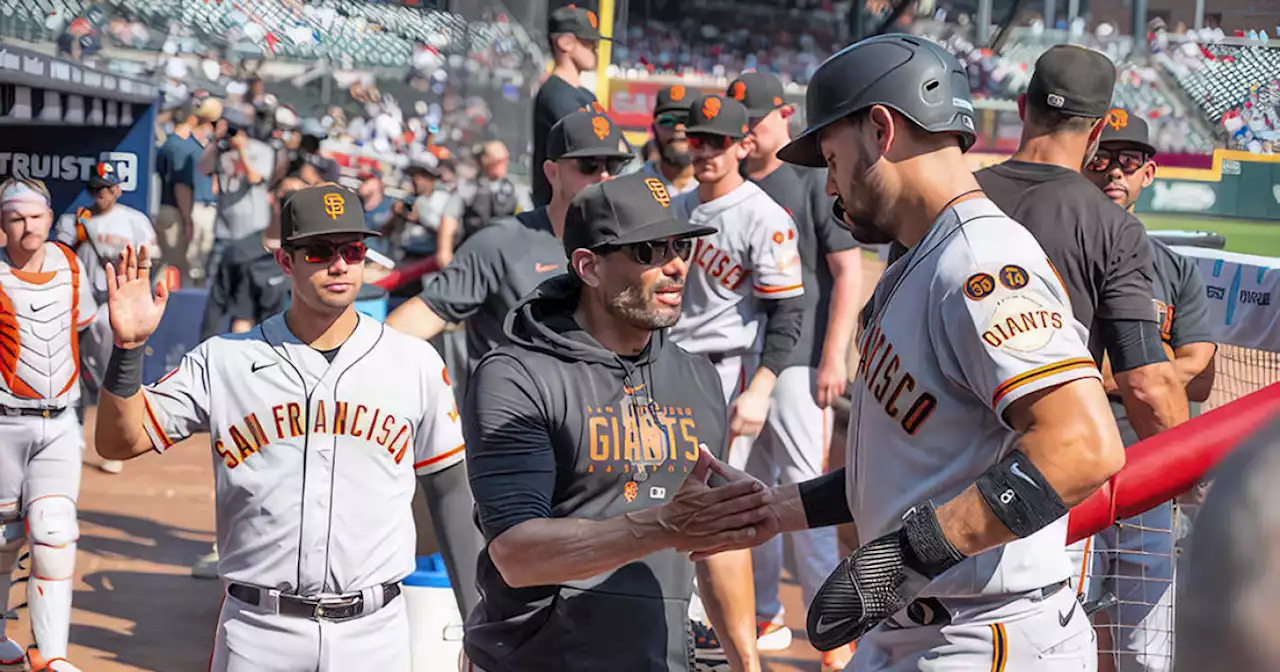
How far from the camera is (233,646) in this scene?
4238mm

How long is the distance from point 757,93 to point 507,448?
4.14m

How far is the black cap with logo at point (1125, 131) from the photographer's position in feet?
17.3

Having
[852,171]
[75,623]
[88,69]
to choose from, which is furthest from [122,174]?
[852,171]

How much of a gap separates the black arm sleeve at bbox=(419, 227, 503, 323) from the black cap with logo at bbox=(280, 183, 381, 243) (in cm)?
138

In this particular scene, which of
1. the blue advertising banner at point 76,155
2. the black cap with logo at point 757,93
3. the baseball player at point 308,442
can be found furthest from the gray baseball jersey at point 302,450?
the blue advertising banner at point 76,155

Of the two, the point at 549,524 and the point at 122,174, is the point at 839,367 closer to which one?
the point at 549,524

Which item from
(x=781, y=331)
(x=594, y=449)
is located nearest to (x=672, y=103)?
(x=781, y=331)

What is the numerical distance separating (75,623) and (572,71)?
12.9 ft

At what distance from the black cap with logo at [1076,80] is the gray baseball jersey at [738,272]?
2.31 metres

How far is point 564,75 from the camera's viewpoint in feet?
26.1

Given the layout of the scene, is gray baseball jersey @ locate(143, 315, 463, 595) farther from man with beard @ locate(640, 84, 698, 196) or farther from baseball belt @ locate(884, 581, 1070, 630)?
man with beard @ locate(640, 84, 698, 196)

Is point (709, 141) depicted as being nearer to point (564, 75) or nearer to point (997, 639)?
point (564, 75)

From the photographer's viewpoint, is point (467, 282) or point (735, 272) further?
point (735, 272)

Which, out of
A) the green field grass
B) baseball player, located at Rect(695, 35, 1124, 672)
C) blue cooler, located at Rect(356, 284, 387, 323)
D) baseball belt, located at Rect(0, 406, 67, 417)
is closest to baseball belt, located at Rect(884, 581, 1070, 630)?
baseball player, located at Rect(695, 35, 1124, 672)
